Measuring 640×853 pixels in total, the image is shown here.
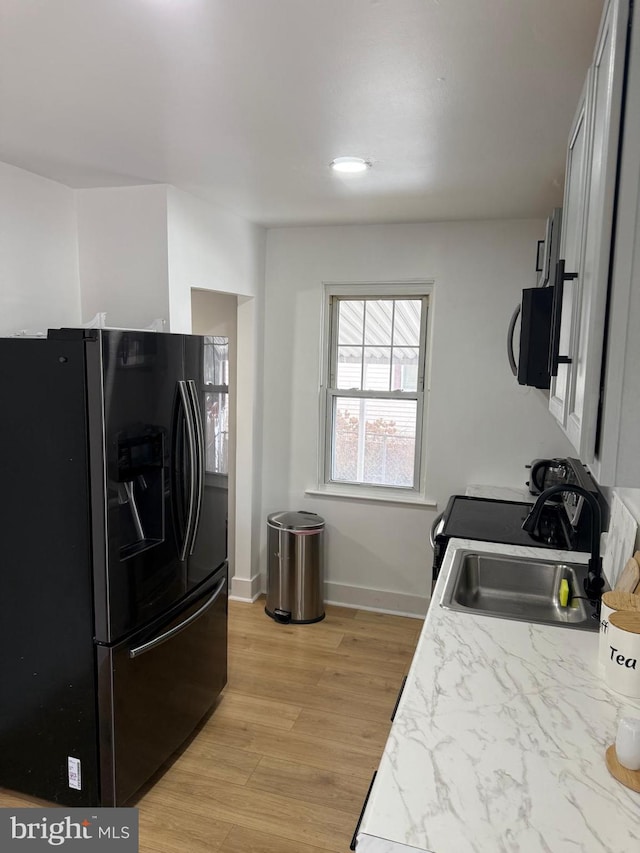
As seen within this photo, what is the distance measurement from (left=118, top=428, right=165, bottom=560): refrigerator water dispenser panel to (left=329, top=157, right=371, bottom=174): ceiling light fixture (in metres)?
1.27

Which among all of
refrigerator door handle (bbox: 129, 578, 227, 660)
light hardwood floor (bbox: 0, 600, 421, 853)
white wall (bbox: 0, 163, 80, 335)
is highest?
white wall (bbox: 0, 163, 80, 335)

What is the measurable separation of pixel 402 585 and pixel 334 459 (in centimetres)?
94

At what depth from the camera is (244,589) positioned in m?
4.15

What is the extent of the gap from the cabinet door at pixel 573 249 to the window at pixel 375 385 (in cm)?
225

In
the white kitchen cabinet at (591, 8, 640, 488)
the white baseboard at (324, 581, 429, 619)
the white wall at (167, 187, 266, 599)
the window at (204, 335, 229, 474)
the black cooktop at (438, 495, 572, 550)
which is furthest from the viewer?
the white baseboard at (324, 581, 429, 619)

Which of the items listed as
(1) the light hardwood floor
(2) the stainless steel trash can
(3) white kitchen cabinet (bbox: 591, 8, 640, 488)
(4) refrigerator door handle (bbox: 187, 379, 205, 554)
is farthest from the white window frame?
(3) white kitchen cabinet (bbox: 591, 8, 640, 488)

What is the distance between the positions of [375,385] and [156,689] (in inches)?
90.4

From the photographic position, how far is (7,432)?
213cm

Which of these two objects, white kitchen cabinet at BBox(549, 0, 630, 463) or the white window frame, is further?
the white window frame

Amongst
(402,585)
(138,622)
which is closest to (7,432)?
(138,622)

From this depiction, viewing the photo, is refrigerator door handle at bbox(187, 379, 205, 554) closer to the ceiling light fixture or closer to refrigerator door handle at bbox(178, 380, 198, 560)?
refrigerator door handle at bbox(178, 380, 198, 560)

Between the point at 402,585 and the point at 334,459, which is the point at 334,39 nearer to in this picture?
the point at 334,459

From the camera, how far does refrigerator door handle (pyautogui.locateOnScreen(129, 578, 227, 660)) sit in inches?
87.6

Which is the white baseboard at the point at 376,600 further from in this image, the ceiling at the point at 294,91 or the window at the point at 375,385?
the ceiling at the point at 294,91
